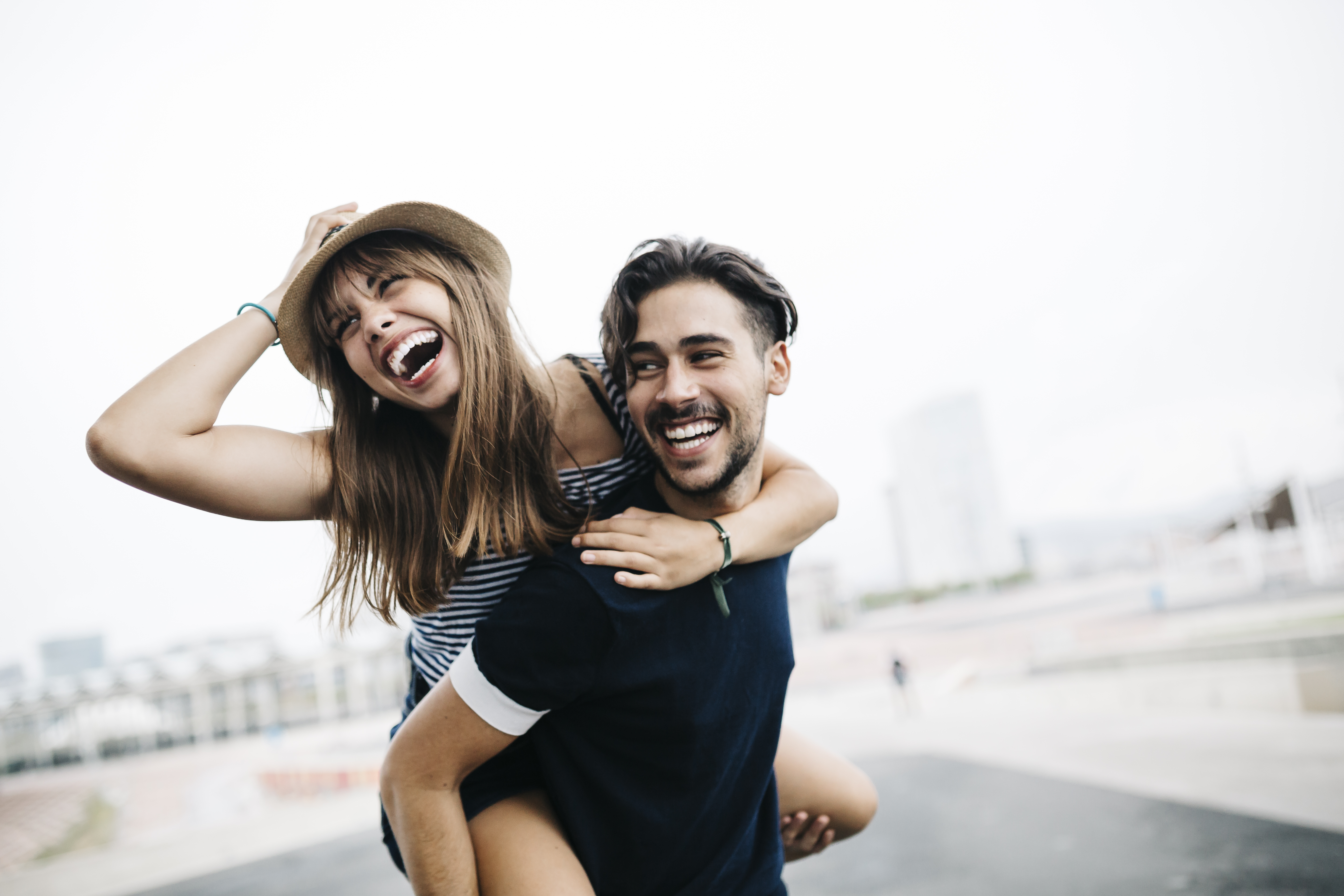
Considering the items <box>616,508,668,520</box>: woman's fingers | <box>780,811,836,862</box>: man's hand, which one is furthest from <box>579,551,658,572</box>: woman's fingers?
<box>780,811,836,862</box>: man's hand

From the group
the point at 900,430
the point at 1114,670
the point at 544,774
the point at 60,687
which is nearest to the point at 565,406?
the point at 544,774

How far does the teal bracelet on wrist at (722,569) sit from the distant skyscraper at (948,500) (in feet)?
241

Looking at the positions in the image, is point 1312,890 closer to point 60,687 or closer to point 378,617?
point 378,617

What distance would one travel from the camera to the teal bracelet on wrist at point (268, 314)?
1605 millimetres

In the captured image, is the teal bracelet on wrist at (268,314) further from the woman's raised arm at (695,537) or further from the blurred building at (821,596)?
the blurred building at (821,596)

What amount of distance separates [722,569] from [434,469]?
69 centimetres

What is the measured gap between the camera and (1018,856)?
5.78 metres

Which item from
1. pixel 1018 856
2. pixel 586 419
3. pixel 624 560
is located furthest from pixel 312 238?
pixel 1018 856

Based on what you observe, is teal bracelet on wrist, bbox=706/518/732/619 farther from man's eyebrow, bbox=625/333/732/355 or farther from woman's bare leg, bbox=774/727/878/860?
woman's bare leg, bbox=774/727/878/860

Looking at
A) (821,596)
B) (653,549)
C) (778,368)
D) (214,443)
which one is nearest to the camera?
(214,443)

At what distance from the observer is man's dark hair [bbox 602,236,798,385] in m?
1.71

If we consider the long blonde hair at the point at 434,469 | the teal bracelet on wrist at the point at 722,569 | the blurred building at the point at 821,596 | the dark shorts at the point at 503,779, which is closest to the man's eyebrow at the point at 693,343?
the long blonde hair at the point at 434,469

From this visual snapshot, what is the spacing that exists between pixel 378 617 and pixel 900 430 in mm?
86388

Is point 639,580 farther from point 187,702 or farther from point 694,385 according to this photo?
point 187,702
